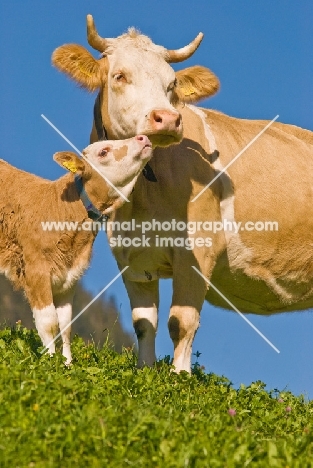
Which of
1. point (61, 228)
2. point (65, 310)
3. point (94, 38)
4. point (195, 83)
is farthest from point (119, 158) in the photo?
point (65, 310)

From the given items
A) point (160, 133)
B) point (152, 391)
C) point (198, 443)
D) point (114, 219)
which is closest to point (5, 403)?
point (198, 443)

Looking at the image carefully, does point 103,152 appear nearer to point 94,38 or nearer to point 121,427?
point 94,38

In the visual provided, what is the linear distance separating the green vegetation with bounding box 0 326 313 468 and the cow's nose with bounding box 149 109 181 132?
91.8 inches

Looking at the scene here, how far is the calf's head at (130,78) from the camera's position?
897 centimetres

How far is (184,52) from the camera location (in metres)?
9.94

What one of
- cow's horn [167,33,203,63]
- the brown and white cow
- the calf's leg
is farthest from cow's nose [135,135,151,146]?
the calf's leg

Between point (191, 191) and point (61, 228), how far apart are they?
1.46 meters

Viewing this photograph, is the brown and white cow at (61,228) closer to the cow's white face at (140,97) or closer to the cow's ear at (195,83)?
the cow's white face at (140,97)

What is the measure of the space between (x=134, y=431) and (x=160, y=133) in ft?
12.2

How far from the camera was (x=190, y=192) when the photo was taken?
31.2 ft

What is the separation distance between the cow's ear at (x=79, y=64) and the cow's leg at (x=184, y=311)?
7.36 ft

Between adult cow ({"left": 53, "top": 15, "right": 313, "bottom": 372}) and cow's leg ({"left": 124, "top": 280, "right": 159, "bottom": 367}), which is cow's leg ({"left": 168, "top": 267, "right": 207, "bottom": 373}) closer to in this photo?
adult cow ({"left": 53, "top": 15, "right": 313, "bottom": 372})

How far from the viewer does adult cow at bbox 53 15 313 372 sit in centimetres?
941

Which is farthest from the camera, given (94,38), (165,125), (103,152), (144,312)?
(144,312)
